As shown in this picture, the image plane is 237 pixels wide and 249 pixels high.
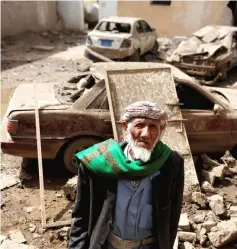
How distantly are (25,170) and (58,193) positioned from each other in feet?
2.63

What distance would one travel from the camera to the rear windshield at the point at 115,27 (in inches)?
444

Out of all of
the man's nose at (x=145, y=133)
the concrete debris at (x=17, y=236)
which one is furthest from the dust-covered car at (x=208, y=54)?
the man's nose at (x=145, y=133)

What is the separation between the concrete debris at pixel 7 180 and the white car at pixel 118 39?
6571 mm

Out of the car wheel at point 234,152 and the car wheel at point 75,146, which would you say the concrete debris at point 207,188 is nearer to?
the car wheel at point 234,152

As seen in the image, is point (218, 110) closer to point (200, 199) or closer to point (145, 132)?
point (200, 199)

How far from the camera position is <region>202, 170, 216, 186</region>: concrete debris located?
5.17 m

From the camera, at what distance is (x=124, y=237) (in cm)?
221

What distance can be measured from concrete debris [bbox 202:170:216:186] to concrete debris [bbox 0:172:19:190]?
2.81 metres

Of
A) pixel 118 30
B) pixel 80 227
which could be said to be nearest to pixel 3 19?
pixel 118 30

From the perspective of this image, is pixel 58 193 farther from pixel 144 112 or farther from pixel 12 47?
pixel 12 47

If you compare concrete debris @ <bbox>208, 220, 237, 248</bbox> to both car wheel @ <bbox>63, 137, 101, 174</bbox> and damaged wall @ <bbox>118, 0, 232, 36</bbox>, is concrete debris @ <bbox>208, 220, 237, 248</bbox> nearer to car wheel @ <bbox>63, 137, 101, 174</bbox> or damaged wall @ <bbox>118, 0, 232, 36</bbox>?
car wheel @ <bbox>63, 137, 101, 174</bbox>

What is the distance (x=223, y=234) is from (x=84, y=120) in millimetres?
2420

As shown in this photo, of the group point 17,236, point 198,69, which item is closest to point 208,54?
point 198,69

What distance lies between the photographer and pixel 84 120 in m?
5.14
